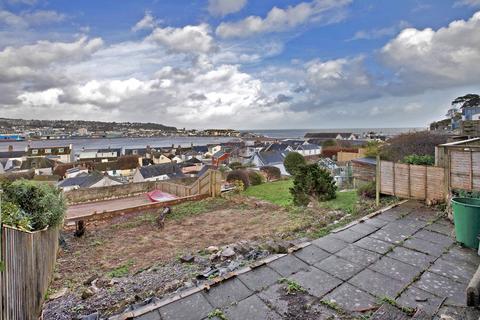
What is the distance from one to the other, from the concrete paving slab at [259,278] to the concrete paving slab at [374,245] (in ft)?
6.59

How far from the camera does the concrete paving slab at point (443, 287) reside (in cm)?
336

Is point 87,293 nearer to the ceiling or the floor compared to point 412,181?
nearer to the floor

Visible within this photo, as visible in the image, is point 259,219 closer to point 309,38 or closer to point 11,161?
point 309,38

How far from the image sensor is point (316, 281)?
389 centimetres

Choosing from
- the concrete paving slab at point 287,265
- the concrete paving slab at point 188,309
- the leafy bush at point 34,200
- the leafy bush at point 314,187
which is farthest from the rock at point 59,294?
the leafy bush at point 314,187

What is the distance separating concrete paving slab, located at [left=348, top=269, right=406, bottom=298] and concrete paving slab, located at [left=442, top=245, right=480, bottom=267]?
1465 mm

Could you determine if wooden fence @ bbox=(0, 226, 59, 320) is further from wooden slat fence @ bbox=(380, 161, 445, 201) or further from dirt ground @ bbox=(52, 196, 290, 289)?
wooden slat fence @ bbox=(380, 161, 445, 201)

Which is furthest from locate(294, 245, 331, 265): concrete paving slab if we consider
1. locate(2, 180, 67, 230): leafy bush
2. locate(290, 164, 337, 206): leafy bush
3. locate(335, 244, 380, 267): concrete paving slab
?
locate(290, 164, 337, 206): leafy bush

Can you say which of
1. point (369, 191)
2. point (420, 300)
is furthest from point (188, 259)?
point (369, 191)

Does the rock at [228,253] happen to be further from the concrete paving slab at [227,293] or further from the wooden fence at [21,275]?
the wooden fence at [21,275]

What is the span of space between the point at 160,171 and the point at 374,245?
28.1 meters

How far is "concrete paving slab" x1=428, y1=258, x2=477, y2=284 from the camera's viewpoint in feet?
12.7

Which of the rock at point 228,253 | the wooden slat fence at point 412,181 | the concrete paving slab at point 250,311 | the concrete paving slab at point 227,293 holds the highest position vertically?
the wooden slat fence at point 412,181

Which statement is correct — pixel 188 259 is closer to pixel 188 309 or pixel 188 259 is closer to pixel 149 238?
pixel 188 309
